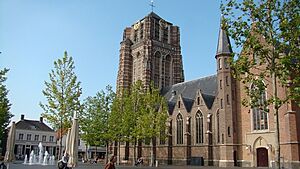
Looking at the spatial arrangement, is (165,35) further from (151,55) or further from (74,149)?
(74,149)

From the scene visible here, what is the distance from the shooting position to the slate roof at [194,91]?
50.5 meters

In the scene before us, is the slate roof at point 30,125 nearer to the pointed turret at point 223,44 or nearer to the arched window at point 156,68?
the arched window at point 156,68

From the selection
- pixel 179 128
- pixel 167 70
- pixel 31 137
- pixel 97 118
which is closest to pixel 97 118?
pixel 97 118

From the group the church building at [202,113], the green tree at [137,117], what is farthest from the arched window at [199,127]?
the green tree at [137,117]

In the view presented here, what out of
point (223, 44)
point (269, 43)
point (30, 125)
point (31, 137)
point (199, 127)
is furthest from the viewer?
point (30, 125)

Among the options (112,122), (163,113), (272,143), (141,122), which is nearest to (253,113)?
(272,143)

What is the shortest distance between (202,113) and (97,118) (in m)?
16.8

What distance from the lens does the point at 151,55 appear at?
66.9 meters

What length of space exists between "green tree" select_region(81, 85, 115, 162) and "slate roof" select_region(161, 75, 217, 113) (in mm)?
14040

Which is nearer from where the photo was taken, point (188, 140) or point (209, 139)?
point (209, 139)

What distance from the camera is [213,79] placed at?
5341 centimetres

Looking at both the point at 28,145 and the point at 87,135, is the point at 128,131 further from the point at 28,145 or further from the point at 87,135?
the point at 28,145

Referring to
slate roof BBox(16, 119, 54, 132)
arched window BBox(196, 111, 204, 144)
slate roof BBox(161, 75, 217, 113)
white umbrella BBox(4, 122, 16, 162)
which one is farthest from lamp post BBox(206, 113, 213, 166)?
slate roof BBox(16, 119, 54, 132)

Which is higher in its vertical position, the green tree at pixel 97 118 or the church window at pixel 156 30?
the church window at pixel 156 30
